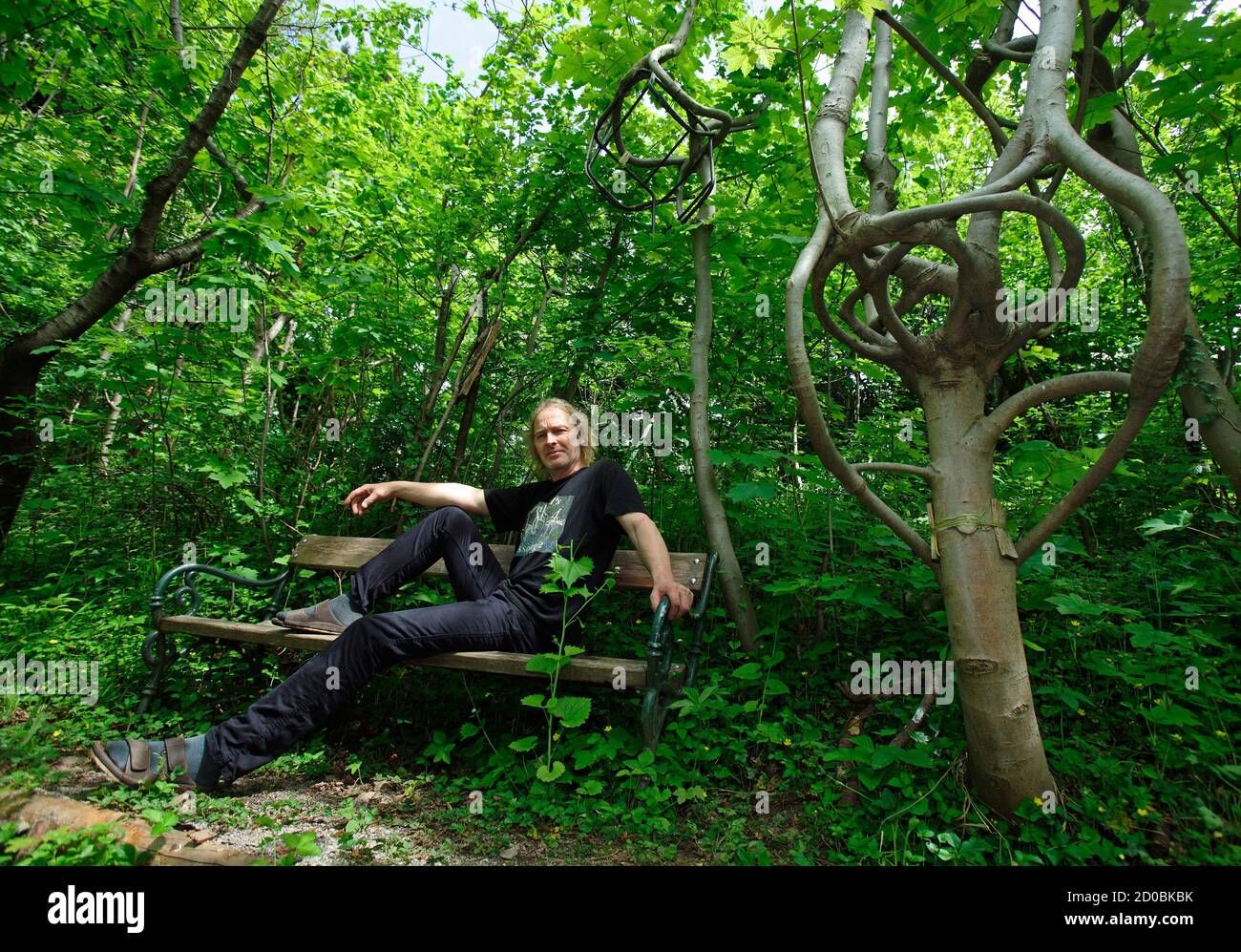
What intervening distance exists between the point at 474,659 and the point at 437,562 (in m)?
1.13

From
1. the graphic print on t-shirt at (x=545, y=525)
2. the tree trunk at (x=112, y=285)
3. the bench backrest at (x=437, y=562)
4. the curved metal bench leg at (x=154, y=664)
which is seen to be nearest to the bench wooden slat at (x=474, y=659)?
the curved metal bench leg at (x=154, y=664)

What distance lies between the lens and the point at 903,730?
2.37 meters

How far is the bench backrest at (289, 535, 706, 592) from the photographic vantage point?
9.63 ft

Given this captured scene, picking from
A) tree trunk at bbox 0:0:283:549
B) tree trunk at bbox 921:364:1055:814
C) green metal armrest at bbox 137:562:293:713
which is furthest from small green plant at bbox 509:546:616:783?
tree trunk at bbox 0:0:283:549

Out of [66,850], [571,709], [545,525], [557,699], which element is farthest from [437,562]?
[66,850]

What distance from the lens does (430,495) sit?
10.8 ft

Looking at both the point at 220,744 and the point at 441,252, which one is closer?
the point at 220,744

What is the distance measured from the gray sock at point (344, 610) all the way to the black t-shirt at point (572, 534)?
74cm

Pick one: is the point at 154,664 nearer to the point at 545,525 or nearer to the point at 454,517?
the point at 454,517

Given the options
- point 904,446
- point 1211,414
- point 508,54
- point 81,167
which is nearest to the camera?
point 1211,414
